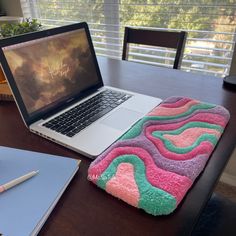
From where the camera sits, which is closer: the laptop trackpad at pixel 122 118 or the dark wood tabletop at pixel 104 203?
the dark wood tabletop at pixel 104 203

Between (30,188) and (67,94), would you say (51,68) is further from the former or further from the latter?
(30,188)

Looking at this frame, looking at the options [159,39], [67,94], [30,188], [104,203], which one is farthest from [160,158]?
[159,39]

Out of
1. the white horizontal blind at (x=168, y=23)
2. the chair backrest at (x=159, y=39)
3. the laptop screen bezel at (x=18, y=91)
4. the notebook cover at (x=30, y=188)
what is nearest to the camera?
the notebook cover at (x=30, y=188)

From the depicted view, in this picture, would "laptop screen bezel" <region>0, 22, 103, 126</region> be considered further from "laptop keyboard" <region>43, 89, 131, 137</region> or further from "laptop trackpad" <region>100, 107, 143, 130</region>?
"laptop trackpad" <region>100, 107, 143, 130</region>

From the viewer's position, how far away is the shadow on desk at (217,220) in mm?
717

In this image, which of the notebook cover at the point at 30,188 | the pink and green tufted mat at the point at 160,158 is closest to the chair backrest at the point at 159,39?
the pink and green tufted mat at the point at 160,158

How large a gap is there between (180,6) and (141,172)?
141cm

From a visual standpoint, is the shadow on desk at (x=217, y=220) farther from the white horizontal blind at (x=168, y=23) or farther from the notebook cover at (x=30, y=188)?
the white horizontal blind at (x=168, y=23)

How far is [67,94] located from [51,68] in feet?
0.31

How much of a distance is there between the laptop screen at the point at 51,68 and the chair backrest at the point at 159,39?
1.73 feet

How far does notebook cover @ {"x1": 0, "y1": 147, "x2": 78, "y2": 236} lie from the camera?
40 cm

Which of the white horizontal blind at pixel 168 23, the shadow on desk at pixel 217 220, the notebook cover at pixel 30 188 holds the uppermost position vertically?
the notebook cover at pixel 30 188

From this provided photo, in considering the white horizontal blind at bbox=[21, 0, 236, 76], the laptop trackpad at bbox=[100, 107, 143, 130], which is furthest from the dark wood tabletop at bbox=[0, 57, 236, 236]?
the white horizontal blind at bbox=[21, 0, 236, 76]

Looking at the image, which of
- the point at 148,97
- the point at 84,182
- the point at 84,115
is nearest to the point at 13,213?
the point at 84,182
